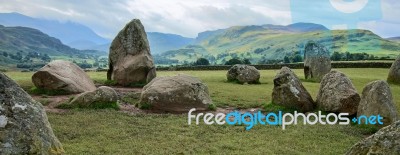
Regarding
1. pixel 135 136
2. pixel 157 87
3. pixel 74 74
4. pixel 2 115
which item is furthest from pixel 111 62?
pixel 2 115

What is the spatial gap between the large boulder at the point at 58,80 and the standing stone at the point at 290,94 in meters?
13.1

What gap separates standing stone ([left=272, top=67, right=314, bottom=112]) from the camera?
915 inches

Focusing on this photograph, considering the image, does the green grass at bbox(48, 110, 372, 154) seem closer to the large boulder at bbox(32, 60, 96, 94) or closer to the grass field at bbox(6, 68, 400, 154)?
the grass field at bbox(6, 68, 400, 154)

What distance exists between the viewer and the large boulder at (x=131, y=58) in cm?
3384

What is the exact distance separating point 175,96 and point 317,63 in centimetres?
2213

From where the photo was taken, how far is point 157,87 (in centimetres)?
2383

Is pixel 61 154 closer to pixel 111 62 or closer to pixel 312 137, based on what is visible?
pixel 312 137

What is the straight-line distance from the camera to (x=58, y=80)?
27.6 meters

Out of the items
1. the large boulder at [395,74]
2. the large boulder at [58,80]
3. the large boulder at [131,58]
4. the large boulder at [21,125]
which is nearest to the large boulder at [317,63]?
the large boulder at [395,74]

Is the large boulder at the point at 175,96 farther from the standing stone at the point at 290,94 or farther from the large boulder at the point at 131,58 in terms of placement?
the large boulder at the point at 131,58

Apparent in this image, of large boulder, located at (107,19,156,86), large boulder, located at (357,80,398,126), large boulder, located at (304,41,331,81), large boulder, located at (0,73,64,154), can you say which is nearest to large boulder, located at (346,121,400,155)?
large boulder, located at (0,73,64,154)

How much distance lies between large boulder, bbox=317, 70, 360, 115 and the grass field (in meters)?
1.85

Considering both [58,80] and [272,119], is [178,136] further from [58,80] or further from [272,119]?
[58,80]

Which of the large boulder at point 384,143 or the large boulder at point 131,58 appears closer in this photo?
the large boulder at point 384,143
